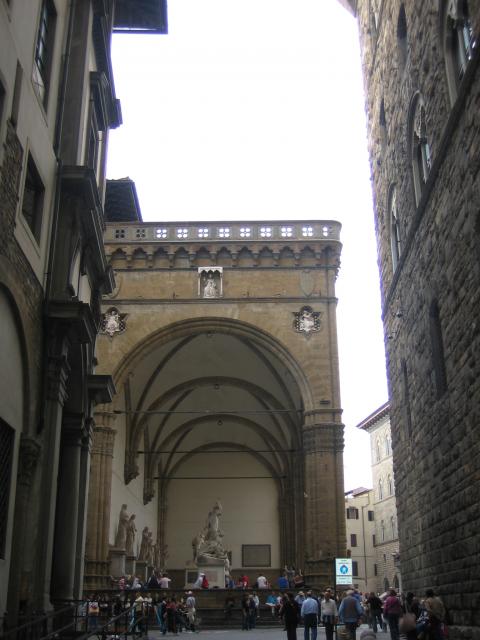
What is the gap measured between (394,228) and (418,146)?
9.22 ft

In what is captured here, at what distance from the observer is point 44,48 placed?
38.0 feet

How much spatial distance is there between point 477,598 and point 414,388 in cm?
471

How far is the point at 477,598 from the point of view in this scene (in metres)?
9.91

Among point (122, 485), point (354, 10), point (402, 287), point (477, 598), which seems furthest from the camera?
point (122, 485)

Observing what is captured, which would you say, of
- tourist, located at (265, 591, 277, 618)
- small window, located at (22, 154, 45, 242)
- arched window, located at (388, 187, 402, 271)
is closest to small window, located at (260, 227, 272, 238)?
arched window, located at (388, 187, 402, 271)

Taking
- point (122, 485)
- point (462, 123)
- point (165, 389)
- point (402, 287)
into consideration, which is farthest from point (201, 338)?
point (462, 123)

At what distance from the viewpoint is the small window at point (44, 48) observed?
1099cm

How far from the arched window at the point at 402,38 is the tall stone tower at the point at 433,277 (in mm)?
36

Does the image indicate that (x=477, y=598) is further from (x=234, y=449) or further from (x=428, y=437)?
(x=234, y=449)

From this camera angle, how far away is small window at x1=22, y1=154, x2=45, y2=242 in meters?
10.5

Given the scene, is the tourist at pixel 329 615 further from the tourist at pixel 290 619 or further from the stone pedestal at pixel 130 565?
the stone pedestal at pixel 130 565

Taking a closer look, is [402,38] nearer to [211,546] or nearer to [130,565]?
[211,546]

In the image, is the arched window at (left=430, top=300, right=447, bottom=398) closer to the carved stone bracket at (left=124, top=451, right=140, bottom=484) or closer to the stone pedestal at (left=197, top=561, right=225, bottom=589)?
the stone pedestal at (left=197, top=561, right=225, bottom=589)

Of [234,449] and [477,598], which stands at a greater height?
[234,449]
